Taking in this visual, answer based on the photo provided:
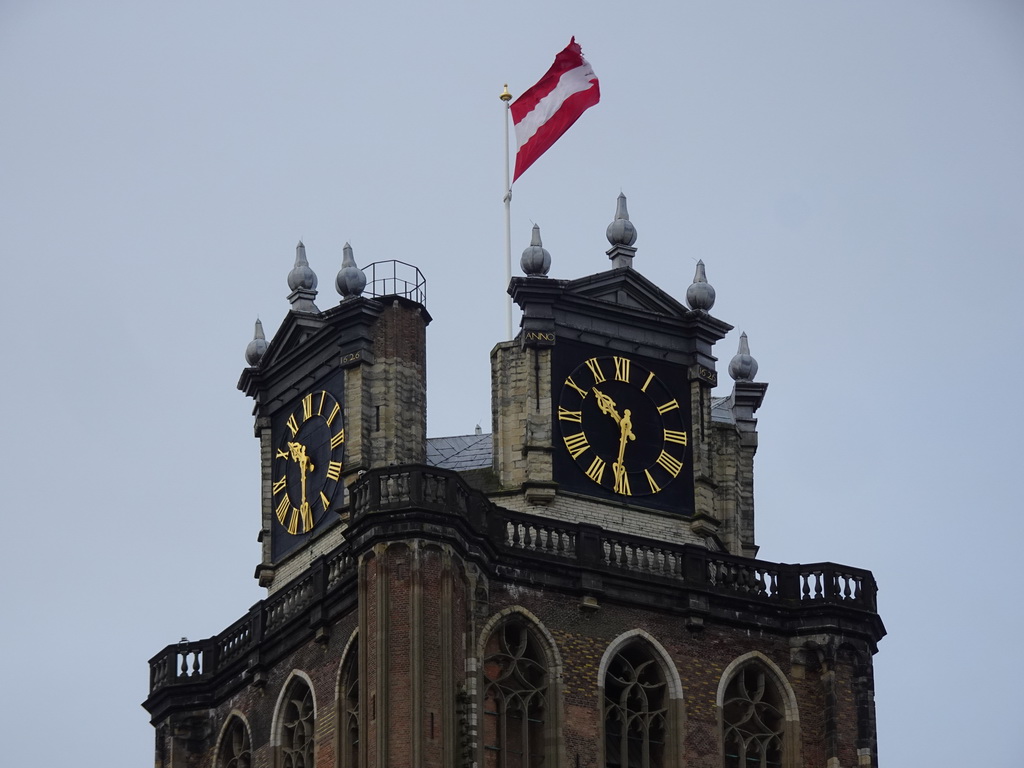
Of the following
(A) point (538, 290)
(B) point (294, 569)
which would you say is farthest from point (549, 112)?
(B) point (294, 569)

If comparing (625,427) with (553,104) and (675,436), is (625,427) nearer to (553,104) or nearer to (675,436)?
(675,436)

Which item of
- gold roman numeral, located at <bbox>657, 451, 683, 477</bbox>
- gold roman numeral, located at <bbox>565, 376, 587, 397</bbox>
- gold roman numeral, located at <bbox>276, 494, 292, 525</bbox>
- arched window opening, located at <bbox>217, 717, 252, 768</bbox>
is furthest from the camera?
gold roman numeral, located at <bbox>276, 494, 292, 525</bbox>

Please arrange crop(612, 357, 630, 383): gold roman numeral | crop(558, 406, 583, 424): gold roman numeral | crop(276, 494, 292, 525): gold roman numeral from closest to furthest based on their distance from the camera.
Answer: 1. crop(558, 406, 583, 424): gold roman numeral
2. crop(612, 357, 630, 383): gold roman numeral
3. crop(276, 494, 292, 525): gold roman numeral

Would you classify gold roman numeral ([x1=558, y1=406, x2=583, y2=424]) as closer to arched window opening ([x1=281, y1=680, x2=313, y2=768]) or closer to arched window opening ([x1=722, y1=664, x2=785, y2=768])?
arched window opening ([x1=722, y1=664, x2=785, y2=768])

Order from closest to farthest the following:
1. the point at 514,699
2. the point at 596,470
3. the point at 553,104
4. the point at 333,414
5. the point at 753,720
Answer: the point at 514,699, the point at 753,720, the point at 596,470, the point at 333,414, the point at 553,104

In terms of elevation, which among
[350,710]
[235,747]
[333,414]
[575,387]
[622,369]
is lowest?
[350,710]

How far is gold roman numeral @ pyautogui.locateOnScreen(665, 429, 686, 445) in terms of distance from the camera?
10706 cm

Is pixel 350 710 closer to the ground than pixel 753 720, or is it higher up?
closer to the ground

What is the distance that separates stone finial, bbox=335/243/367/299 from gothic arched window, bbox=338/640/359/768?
9.52m

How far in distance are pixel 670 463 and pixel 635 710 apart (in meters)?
6.82

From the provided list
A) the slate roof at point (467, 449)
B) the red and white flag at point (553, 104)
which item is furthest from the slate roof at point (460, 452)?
the red and white flag at point (553, 104)

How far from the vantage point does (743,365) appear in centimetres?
11188

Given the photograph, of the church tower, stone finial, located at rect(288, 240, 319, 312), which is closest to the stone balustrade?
the church tower

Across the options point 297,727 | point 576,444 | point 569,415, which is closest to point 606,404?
point 569,415
